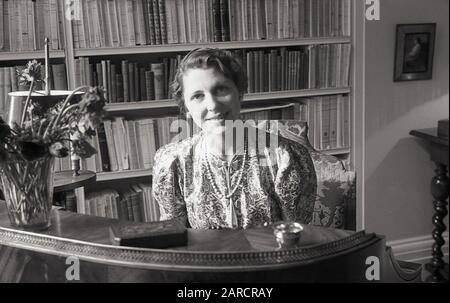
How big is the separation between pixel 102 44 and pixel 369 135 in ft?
4.19

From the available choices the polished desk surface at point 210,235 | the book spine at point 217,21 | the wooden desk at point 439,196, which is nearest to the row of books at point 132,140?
the book spine at point 217,21

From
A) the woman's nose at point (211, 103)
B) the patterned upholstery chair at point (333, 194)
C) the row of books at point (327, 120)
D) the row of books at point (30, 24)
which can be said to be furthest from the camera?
the row of books at point (327, 120)

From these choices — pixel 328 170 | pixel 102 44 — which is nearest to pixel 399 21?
pixel 328 170

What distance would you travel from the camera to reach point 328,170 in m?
1.71

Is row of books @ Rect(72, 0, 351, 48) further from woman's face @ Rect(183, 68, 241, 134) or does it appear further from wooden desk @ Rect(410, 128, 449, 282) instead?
woman's face @ Rect(183, 68, 241, 134)

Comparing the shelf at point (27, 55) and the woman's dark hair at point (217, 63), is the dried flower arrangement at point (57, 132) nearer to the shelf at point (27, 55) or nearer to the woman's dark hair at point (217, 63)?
the woman's dark hair at point (217, 63)

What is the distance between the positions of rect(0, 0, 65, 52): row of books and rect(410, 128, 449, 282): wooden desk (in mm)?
1452

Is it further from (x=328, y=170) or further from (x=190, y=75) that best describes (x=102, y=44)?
(x=328, y=170)

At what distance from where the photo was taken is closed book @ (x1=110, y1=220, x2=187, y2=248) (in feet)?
3.35

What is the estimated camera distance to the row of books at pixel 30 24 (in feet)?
7.23

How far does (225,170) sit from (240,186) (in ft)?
0.18

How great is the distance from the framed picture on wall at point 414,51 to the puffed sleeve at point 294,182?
1.01 meters

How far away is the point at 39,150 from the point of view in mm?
1111

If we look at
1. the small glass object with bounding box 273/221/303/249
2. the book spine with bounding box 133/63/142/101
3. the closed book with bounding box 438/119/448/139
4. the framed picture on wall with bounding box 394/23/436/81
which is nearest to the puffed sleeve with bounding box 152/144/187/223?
the small glass object with bounding box 273/221/303/249
